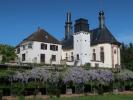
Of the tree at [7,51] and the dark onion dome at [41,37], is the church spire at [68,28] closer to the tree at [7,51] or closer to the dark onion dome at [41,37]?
the dark onion dome at [41,37]

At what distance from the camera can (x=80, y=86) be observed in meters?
37.4

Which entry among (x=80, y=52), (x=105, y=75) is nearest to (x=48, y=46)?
(x=80, y=52)

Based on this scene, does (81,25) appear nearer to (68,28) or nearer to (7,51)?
(68,28)

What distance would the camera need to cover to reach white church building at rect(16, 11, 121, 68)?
2313 inches

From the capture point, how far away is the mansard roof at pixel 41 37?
5891 cm

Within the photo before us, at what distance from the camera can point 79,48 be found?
62.8 metres

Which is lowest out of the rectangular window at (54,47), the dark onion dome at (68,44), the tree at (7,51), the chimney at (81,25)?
the tree at (7,51)

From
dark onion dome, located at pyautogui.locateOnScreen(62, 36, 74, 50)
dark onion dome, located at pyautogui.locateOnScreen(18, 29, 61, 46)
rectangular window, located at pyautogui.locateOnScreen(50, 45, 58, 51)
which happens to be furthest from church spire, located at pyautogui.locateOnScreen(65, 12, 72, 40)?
rectangular window, located at pyautogui.locateOnScreen(50, 45, 58, 51)

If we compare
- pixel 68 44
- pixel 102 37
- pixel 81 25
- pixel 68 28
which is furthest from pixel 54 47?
pixel 68 28

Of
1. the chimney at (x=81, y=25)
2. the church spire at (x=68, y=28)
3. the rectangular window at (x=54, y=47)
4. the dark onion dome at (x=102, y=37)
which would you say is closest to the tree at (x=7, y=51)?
the rectangular window at (x=54, y=47)

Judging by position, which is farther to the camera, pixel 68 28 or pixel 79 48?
pixel 68 28

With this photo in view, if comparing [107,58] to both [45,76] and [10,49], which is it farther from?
[45,76]

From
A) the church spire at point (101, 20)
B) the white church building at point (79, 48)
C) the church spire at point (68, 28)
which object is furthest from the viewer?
the church spire at point (68, 28)

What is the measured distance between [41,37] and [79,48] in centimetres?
780
